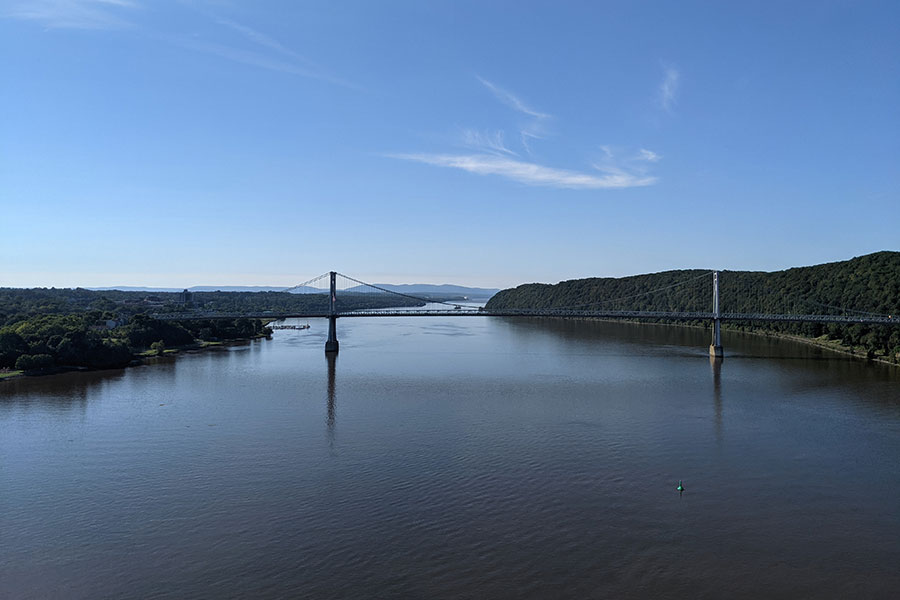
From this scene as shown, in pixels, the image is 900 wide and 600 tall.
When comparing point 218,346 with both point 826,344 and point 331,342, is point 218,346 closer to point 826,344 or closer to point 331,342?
point 331,342

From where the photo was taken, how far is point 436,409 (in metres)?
20.5

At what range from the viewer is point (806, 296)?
47.5 metres

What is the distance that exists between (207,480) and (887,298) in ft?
129

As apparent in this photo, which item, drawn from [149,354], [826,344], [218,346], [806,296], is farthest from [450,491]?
[806,296]

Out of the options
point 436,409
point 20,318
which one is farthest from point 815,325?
point 20,318

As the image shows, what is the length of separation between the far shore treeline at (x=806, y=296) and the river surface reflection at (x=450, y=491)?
44.2 feet

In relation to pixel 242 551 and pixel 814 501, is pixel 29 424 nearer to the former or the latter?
pixel 242 551

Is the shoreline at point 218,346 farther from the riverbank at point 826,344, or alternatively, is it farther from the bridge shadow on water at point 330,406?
the bridge shadow on water at point 330,406

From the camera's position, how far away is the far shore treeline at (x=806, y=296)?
35625mm

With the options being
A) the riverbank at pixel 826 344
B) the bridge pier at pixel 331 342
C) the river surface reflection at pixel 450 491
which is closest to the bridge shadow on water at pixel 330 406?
the river surface reflection at pixel 450 491

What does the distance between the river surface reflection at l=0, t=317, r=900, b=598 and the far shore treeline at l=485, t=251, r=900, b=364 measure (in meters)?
13.5

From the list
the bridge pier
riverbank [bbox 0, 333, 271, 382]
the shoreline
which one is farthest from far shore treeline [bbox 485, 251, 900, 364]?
riverbank [bbox 0, 333, 271, 382]

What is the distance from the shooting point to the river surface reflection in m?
8.91

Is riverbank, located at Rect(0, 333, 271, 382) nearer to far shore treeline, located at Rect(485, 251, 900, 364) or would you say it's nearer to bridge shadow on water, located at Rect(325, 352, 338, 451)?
bridge shadow on water, located at Rect(325, 352, 338, 451)
